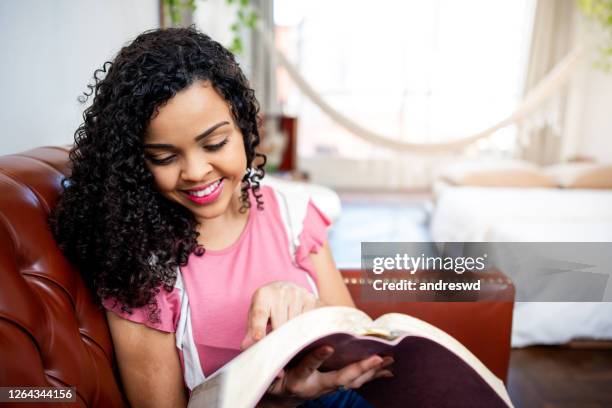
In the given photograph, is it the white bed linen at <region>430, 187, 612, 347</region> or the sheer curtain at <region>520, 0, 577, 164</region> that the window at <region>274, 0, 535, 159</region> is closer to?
the sheer curtain at <region>520, 0, 577, 164</region>

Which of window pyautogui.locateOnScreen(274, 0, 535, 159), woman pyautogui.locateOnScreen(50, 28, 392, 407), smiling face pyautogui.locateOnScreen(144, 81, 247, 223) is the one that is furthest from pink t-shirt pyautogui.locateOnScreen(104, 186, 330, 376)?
window pyautogui.locateOnScreen(274, 0, 535, 159)

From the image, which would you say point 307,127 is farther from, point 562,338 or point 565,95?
point 562,338

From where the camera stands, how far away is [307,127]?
4680mm

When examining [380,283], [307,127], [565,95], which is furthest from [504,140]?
[380,283]

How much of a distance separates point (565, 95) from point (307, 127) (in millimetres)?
2439

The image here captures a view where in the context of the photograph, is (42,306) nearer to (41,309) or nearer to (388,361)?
(41,309)

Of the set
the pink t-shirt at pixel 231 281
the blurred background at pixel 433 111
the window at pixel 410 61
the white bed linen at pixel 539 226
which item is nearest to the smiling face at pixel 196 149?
the pink t-shirt at pixel 231 281

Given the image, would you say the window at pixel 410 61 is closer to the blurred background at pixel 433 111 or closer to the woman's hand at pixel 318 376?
the blurred background at pixel 433 111

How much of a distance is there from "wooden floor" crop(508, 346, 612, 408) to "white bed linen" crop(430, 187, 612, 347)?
0.06m

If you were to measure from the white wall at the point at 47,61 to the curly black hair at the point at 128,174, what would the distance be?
9.2 inches

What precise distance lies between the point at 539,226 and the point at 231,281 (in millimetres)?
1475

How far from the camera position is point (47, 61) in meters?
0.97

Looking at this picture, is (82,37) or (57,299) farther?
(82,37)

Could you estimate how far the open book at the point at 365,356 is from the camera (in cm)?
47
